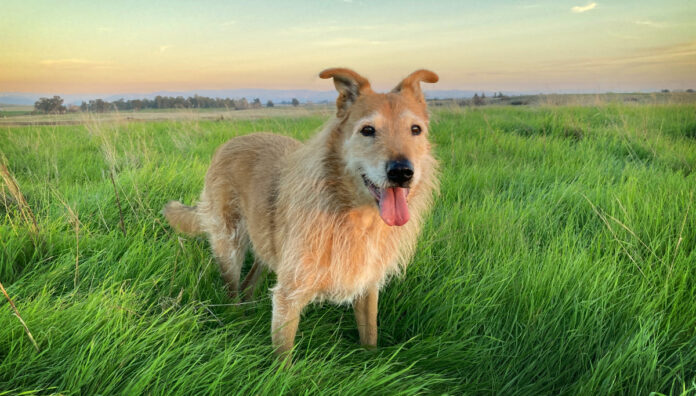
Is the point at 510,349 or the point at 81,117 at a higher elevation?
the point at 81,117

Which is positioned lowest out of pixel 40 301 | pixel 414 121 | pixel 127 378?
pixel 127 378

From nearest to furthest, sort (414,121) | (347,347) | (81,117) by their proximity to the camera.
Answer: (414,121)
(347,347)
(81,117)

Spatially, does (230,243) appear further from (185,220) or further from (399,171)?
Result: (399,171)

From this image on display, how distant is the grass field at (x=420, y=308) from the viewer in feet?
6.70

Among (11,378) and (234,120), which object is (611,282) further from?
(234,120)

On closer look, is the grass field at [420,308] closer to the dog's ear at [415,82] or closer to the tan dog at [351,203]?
the tan dog at [351,203]

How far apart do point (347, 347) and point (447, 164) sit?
3912 millimetres

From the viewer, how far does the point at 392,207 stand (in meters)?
2.39

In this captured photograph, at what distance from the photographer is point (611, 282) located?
3037mm

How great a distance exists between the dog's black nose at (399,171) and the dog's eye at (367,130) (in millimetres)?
312

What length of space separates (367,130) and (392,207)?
0.49 m

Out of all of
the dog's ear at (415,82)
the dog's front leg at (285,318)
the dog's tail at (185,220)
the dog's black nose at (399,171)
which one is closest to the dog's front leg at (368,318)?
the dog's front leg at (285,318)

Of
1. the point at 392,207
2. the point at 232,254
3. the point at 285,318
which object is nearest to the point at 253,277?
the point at 232,254

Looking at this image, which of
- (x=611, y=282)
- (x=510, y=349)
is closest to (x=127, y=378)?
(x=510, y=349)
